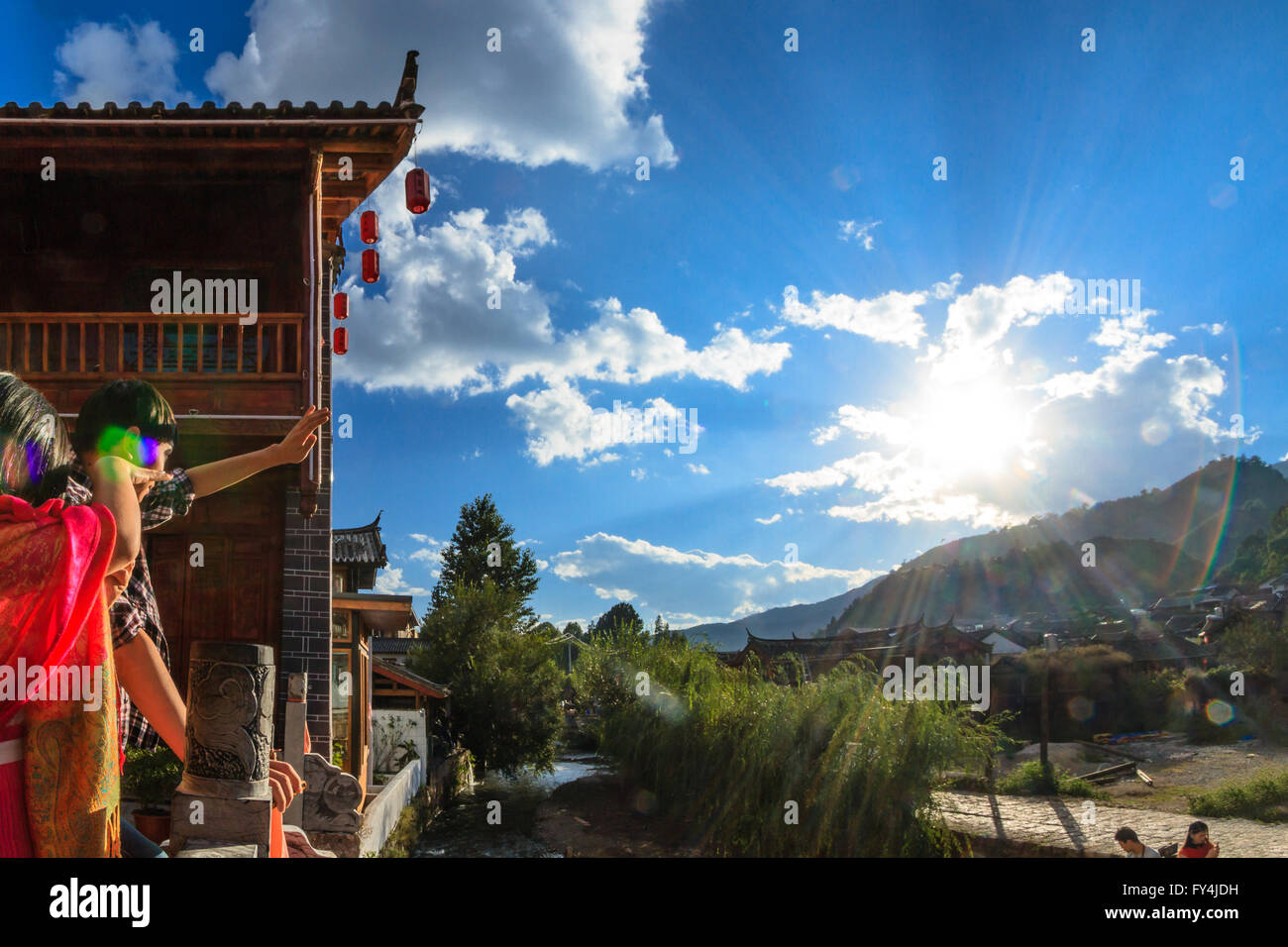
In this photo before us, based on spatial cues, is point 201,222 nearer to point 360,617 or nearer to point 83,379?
point 83,379

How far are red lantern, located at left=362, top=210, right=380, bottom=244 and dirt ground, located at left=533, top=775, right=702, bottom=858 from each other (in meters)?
11.0

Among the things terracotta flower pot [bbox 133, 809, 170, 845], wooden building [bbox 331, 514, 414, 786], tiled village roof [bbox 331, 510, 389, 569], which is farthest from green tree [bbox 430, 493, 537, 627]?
terracotta flower pot [bbox 133, 809, 170, 845]

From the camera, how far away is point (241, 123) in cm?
745

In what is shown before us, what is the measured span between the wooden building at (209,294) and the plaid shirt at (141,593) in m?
5.86

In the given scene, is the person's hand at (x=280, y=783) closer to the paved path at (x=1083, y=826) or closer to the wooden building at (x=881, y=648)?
the paved path at (x=1083, y=826)

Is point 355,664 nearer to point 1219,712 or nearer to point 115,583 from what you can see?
point 115,583

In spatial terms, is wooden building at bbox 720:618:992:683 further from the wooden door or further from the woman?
Result: the woman

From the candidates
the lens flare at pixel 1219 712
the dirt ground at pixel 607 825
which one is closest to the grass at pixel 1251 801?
the lens flare at pixel 1219 712

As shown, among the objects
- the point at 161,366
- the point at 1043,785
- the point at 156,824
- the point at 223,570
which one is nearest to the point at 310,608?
the point at 223,570

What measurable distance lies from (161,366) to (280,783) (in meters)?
6.60

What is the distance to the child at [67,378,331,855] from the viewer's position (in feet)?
4.55

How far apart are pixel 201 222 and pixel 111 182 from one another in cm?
88

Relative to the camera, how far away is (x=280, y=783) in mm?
1768
